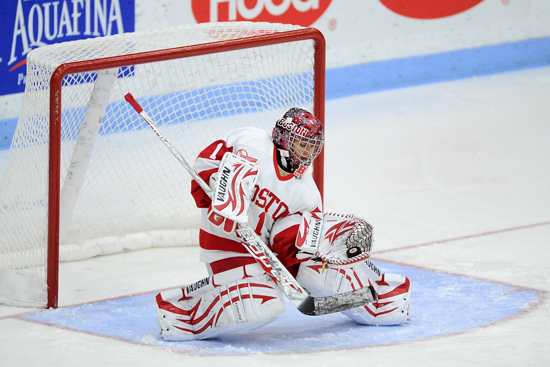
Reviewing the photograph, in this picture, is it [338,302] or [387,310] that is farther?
[387,310]

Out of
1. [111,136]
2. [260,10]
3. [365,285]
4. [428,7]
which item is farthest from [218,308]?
[428,7]

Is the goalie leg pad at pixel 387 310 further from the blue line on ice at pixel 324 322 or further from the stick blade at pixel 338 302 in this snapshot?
the stick blade at pixel 338 302

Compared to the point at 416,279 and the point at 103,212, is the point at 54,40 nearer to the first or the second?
the point at 103,212

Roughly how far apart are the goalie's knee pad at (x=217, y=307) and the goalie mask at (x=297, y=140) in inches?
15.1

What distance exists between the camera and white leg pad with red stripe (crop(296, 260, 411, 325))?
2910 millimetres

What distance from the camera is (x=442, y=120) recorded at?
6.80 meters

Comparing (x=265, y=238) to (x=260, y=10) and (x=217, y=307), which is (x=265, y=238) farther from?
(x=260, y=10)

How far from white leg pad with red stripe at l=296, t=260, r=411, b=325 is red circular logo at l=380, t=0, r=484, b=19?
17.3 feet

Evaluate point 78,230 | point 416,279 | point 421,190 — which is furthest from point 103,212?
point 421,190

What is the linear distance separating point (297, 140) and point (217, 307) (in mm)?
603

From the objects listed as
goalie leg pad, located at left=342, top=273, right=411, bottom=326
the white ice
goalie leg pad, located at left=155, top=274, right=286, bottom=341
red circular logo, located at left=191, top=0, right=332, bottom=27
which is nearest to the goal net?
the white ice

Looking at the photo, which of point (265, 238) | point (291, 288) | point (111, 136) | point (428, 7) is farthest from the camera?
point (428, 7)

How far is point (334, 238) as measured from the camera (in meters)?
2.83

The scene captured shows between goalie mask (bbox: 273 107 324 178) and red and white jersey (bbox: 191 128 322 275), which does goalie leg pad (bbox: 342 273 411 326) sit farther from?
goalie mask (bbox: 273 107 324 178)
